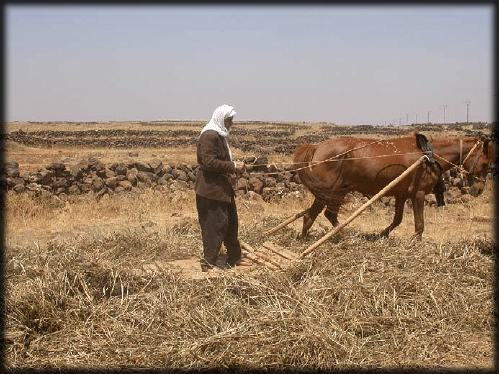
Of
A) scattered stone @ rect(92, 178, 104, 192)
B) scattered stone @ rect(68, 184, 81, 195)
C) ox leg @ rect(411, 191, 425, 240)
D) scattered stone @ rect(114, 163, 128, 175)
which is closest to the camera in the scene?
ox leg @ rect(411, 191, 425, 240)

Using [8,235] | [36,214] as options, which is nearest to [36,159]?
[36,214]

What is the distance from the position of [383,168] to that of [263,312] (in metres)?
3.86

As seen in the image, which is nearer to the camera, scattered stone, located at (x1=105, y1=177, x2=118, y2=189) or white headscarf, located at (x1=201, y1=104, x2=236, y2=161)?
white headscarf, located at (x1=201, y1=104, x2=236, y2=161)

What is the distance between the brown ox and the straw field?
130 centimetres

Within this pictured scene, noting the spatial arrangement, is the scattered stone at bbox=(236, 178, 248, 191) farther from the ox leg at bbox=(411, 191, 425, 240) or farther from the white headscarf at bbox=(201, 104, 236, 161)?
the white headscarf at bbox=(201, 104, 236, 161)

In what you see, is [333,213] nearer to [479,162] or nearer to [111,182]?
[479,162]

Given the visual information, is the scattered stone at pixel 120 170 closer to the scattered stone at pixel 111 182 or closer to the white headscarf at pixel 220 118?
the scattered stone at pixel 111 182

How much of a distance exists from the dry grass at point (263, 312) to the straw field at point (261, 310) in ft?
0.04

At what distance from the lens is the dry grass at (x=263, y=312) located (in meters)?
4.44

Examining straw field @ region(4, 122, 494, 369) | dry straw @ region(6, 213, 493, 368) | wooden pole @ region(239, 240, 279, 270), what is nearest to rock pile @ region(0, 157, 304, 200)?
wooden pole @ region(239, 240, 279, 270)

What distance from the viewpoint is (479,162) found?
801 cm

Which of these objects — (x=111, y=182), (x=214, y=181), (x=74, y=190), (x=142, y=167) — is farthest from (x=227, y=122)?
(x=142, y=167)

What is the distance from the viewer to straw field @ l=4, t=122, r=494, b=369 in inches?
175

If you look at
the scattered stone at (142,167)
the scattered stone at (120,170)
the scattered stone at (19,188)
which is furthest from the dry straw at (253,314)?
the scattered stone at (142,167)
